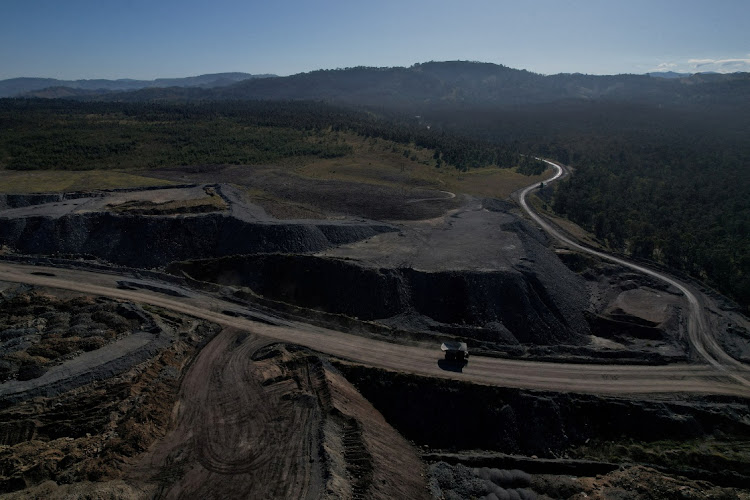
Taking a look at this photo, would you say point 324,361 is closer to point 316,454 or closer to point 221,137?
point 316,454

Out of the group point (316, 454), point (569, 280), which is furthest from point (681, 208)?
point (316, 454)

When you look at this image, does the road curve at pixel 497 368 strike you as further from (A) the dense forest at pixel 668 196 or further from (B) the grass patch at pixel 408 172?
(B) the grass patch at pixel 408 172

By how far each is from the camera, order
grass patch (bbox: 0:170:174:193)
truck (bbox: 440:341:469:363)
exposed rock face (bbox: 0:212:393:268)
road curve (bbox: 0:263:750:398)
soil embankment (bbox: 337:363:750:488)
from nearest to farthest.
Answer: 1. soil embankment (bbox: 337:363:750:488)
2. road curve (bbox: 0:263:750:398)
3. truck (bbox: 440:341:469:363)
4. exposed rock face (bbox: 0:212:393:268)
5. grass patch (bbox: 0:170:174:193)

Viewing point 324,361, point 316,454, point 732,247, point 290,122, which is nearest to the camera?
point 316,454

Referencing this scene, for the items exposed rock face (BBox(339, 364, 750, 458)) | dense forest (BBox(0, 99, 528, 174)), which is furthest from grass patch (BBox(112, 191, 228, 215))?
dense forest (BBox(0, 99, 528, 174))

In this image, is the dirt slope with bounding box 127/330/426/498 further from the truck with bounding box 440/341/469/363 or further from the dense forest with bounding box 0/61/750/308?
the dense forest with bounding box 0/61/750/308

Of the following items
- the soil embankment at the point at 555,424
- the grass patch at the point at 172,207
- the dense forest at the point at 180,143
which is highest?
the dense forest at the point at 180,143

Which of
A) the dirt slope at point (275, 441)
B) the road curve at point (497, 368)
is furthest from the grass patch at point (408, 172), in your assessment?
the dirt slope at point (275, 441)
